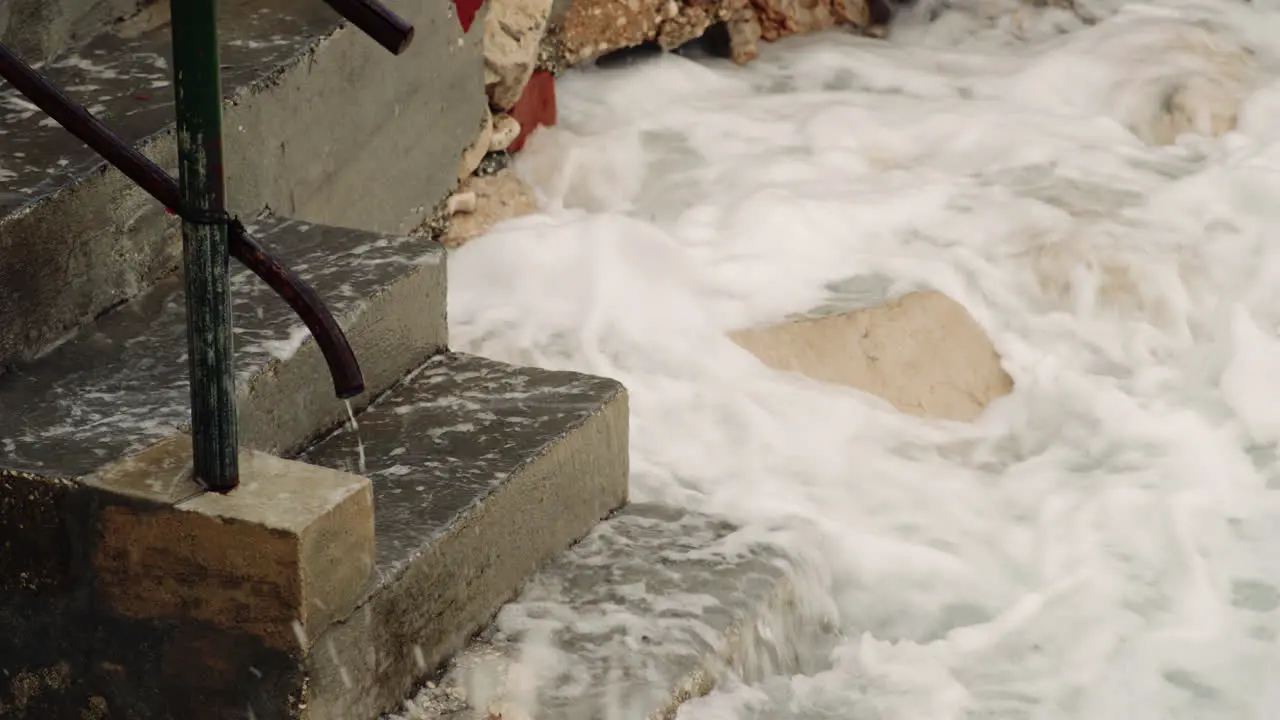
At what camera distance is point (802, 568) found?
2.75 metres

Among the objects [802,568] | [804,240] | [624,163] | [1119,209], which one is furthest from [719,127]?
[802,568]

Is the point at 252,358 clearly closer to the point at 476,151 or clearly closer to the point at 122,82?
the point at 122,82

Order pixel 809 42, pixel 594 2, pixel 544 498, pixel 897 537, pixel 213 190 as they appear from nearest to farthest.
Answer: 1. pixel 213 190
2. pixel 544 498
3. pixel 897 537
4. pixel 594 2
5. pixel 809 42

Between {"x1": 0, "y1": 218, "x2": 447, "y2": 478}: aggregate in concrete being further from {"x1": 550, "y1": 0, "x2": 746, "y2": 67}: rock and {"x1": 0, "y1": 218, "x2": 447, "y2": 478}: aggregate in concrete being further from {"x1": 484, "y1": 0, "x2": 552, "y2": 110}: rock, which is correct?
{"x1": 550, "y1": 0, "x2": 746, "y2": 67}: rock

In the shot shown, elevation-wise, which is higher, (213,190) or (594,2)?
(213,190)

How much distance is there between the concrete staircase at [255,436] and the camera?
204 cm

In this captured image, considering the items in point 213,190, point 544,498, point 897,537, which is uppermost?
point 213,190

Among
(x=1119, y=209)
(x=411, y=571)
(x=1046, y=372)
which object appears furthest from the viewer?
(x=1119, y=209)

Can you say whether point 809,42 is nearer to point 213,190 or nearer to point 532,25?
point 532,25

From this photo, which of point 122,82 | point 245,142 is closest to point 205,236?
point 245,142

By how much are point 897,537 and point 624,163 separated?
1.97 metres

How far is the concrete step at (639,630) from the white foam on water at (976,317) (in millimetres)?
71

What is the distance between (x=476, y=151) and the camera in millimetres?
4246

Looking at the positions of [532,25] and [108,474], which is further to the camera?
[532,25]
